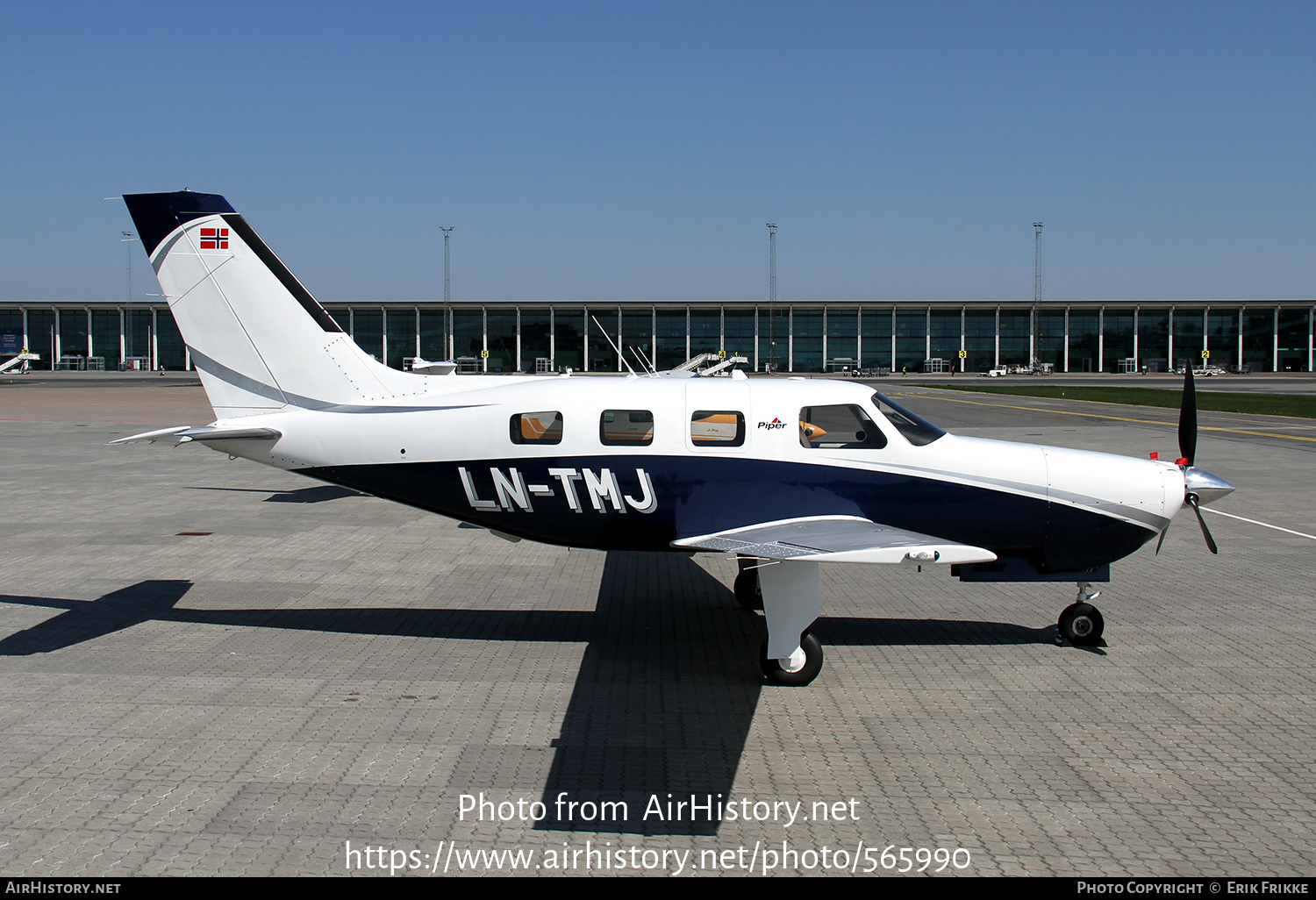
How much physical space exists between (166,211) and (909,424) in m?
7.72

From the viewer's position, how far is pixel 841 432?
8320 mm

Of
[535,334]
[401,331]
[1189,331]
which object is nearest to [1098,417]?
[535,334]

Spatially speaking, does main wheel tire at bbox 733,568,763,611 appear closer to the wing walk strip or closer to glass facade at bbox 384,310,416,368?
the wing walk strip

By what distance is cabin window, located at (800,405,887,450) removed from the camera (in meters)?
8.27

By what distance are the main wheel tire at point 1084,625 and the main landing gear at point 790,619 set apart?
2.73m

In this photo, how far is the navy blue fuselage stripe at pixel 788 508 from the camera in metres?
8.16

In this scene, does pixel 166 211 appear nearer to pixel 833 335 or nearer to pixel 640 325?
pixel 640 325

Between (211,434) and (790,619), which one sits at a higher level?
(211,434)

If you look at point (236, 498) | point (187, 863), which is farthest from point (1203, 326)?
point (187, 863)

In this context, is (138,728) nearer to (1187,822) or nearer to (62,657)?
(62,657)

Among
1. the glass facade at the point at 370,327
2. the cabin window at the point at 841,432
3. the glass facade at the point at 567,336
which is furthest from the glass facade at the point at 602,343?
the cabin window at the point at 841,432

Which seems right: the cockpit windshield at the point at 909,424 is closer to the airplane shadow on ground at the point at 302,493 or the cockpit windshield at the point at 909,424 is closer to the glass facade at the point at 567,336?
the airplane shadow on ground at the point at 302,493

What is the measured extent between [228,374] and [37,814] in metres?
5.00

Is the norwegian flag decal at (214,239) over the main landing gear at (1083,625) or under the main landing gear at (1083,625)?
over
